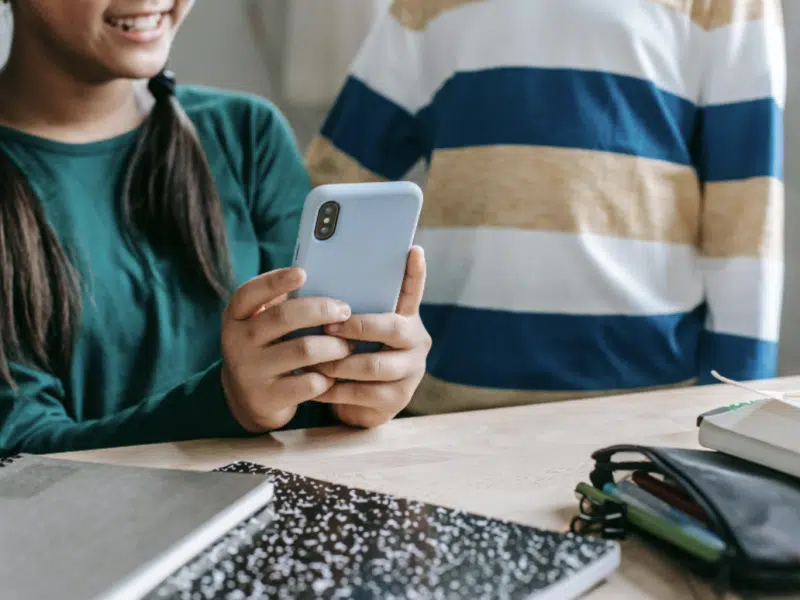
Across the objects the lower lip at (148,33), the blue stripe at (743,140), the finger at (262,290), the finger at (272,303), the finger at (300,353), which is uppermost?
the lower lip at (148,33)

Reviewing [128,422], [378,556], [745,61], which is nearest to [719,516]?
[378,556]

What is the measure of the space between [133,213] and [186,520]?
0.48m

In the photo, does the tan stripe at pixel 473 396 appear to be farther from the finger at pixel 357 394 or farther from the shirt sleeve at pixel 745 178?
the finger at pixel 357 394

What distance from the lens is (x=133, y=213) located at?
792 millimetres

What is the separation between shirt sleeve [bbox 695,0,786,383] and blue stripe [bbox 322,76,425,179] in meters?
0.36

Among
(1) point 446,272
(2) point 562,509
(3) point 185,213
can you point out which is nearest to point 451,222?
(1) point 446,272

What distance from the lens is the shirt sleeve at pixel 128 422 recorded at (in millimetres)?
609

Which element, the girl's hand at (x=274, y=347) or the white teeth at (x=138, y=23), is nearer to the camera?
the girl's hand at (x=274, y=347)

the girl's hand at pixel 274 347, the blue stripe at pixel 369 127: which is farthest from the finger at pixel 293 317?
the blue stripe at pixel 369 127

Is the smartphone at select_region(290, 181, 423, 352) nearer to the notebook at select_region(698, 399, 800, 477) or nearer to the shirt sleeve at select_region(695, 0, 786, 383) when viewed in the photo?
the notebook at select_region(698, 399, 800, 477)

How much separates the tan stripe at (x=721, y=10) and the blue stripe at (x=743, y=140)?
3.7 inches

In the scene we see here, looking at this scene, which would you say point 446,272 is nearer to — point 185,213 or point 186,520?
point 185,213

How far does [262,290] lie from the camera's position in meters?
0.54

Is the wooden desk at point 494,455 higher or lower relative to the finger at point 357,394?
lower
